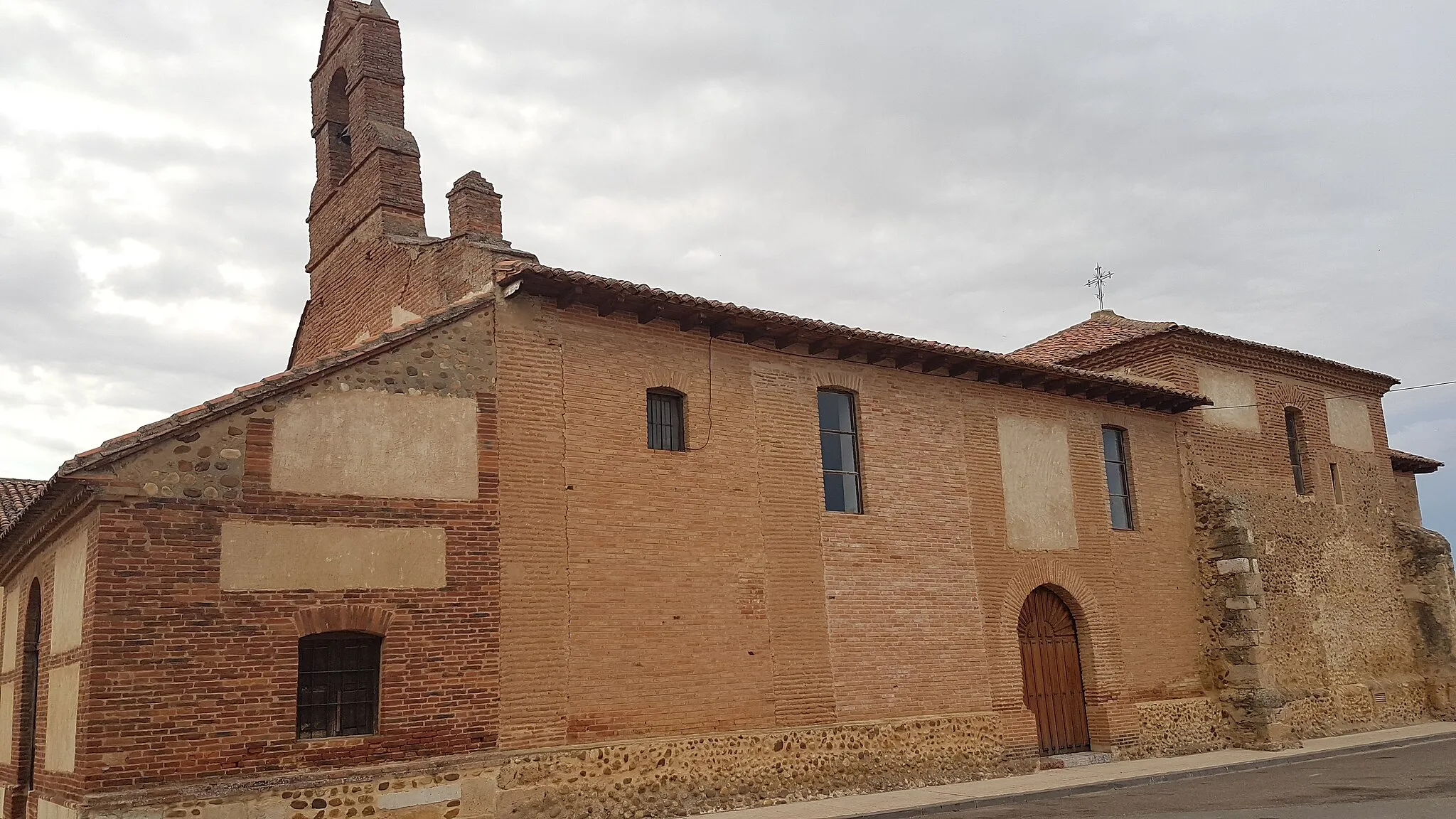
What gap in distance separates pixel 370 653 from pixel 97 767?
240 cm

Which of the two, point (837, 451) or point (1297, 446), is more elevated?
point (1297, 446)

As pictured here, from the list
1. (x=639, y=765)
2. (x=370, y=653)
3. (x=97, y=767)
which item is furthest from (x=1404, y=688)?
(x=97, y=767)

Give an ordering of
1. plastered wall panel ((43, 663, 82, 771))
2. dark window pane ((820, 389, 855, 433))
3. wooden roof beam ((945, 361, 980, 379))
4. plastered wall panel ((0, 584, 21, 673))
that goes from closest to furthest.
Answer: plastered wall panel ((43, 663, 82, 771)) → plastered wall panel ((0, 584, 21, 673)) → dark window pane ((820, 389, 855, 433)) → wooden roof beam ((945, 361, 980, 379))

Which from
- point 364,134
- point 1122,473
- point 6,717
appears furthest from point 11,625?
point 1122,473

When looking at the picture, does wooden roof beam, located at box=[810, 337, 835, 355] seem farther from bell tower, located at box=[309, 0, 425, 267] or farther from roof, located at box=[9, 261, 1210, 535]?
bell tower, located at box=[309, 0, 425, 267]

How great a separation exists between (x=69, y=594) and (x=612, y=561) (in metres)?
5.24

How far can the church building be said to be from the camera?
9812 mm

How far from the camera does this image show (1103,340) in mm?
21094

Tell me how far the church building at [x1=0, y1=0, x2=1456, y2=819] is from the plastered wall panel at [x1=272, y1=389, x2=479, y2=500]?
32 millimetres

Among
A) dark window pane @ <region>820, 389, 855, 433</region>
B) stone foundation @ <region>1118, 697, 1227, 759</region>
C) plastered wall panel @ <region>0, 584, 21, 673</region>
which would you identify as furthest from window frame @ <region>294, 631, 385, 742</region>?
stone foundation @ <region>1118, 697, 1227, 759</region>

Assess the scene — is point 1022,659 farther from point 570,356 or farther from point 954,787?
point 570,356

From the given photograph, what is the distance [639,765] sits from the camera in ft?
38.4

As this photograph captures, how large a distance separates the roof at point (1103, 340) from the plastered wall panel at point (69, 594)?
14963 mm

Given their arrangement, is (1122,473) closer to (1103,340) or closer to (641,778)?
(1103,340)
